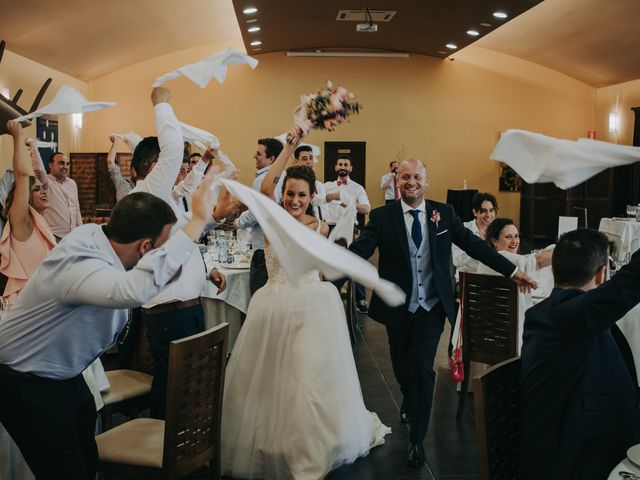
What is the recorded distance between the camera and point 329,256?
1829 mm

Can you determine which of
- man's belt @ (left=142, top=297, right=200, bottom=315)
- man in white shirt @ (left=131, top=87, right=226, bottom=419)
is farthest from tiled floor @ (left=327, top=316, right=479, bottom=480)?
man's belt @ (left=142, top=297, right=200, bottom=315)

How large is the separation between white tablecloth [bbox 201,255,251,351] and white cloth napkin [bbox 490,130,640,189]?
3418 mm

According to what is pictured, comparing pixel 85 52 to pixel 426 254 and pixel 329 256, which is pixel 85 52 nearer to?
pixel 426 254

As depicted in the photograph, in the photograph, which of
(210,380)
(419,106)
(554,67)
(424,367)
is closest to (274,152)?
(424,367)

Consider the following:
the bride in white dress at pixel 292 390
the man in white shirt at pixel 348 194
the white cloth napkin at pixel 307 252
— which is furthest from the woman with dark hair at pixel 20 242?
the man in white shirt at pixel 348 194

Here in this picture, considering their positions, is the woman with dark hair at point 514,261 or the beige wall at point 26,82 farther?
the beige wall at point 26,82

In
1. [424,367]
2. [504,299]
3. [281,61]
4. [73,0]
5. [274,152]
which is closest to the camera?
[424,367]

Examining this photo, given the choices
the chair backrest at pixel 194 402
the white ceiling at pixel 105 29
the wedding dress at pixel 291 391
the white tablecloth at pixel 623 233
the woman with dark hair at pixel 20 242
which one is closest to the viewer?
the chair backrest at pixel 194 402

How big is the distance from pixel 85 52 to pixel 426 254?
10996 mm

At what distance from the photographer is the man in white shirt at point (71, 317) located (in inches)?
83.6

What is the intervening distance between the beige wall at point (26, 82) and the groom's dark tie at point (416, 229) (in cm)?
827

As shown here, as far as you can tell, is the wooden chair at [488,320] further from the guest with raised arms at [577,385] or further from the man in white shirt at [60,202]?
the man in white shirt at [60,202]

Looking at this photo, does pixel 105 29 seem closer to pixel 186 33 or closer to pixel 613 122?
pixel 186 33

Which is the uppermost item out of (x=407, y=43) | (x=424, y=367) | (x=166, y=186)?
(x=407, y=43)
